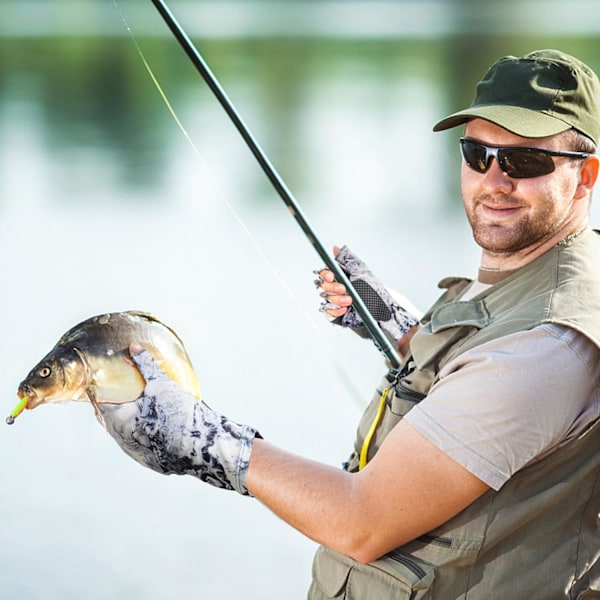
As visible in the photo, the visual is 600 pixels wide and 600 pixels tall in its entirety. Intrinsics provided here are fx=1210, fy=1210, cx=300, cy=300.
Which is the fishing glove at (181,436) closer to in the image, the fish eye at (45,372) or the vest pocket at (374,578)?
the fish eye at (45,372)

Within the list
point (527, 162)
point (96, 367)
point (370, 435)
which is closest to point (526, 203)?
point (527, 162)

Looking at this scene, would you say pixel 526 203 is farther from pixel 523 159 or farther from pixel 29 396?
pixel 29 396

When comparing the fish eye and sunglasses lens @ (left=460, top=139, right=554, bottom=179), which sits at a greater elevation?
sunglasses lens @ (left=460, top=139, right=554, bottom=179)

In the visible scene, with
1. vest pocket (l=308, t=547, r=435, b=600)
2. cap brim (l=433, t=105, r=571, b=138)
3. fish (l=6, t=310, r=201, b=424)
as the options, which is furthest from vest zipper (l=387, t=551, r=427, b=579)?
cap brim (l=433, t=105, r=571, b=138)

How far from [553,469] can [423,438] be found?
23 cm

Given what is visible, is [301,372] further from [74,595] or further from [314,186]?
[314,186]

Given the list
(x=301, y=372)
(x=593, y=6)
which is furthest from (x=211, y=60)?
(x=301, y=372)

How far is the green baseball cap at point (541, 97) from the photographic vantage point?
196cm

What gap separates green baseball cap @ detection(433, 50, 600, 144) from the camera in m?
1.96

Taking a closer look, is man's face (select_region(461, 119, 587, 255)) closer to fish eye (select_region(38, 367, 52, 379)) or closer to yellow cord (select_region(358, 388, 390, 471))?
yellow cord (select_region(358, 388, 390, 471))

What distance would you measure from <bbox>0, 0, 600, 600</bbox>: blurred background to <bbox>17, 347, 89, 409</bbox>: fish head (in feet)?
1.50

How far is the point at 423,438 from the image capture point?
1.75 m

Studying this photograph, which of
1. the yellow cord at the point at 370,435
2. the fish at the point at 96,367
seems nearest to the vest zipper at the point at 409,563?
the yellow cord at the point at 370,435

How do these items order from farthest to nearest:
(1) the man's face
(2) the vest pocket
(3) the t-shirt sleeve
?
(1) the man's face < (2) the vest pocket < (3) the t-shirt sleeve
